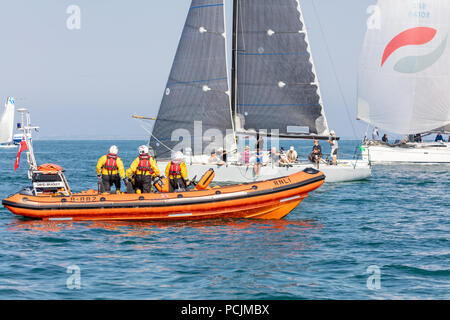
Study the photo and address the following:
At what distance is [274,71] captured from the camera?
25.9 m

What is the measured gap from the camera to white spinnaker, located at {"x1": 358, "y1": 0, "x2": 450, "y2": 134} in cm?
3900

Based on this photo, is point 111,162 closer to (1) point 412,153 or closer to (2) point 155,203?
(2) point 155,203

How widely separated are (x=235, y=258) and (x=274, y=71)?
1567cm

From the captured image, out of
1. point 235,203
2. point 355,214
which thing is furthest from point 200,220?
point 355,214

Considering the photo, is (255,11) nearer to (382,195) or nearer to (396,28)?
(382,195)

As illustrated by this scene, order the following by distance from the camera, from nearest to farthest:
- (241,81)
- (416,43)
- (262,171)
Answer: (262,171)
(241,81)
(416,43)

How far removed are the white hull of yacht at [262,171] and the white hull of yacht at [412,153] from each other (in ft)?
43.5

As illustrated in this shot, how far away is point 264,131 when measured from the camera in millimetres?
26391

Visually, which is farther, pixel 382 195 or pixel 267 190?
pixel 382 195

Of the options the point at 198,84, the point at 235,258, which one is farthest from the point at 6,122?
the point at 235,258

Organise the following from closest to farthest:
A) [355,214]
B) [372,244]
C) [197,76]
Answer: [372,244] → [355,214] → [197,76]

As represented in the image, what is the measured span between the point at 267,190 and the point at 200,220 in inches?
84.0

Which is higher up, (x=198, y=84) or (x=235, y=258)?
(x=198, y=84)

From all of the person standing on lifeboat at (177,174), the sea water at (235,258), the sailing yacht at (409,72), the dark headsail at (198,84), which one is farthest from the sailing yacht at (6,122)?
the person standing on lifeboat at (177,174)
